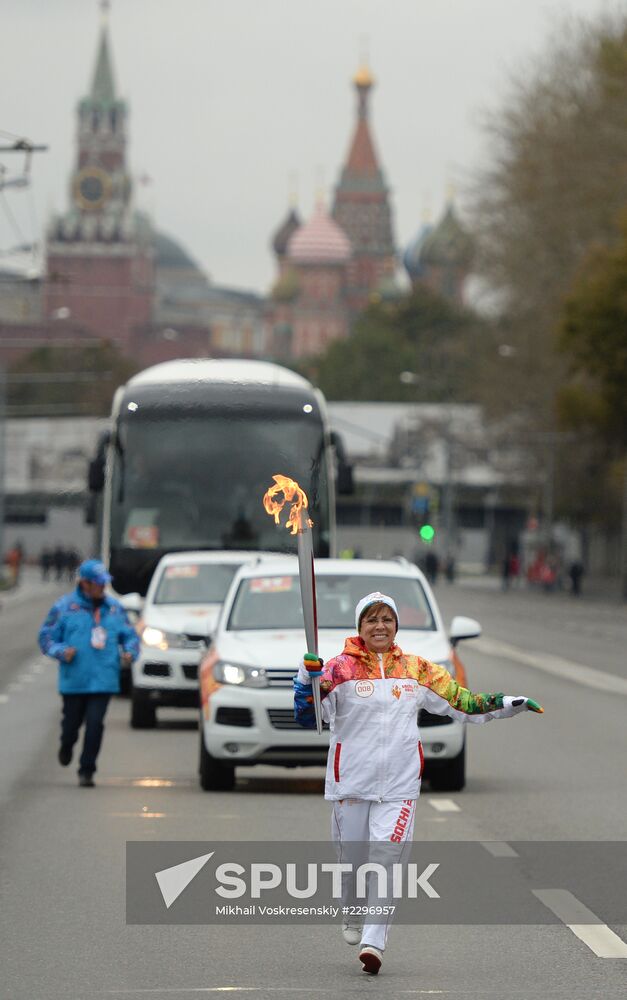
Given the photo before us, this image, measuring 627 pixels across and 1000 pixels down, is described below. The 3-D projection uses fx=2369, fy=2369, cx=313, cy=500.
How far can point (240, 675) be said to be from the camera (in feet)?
49.6

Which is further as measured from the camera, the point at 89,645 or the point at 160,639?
the point at 160,639

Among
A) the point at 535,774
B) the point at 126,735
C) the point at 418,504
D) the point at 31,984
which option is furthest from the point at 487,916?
the point at 418,504

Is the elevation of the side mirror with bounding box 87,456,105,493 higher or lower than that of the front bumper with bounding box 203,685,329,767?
higher

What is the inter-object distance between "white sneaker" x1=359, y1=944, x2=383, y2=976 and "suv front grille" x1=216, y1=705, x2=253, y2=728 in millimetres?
6527

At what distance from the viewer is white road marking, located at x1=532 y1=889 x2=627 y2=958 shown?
9.02 meters

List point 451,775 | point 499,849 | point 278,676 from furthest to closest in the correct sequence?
1. point 451,775
2. point 278,676
3. point 499,849

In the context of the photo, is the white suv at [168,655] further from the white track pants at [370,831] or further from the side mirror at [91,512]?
the white track pants at [370,831]

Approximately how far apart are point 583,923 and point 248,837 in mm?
2875

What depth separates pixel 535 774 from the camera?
1639 cm

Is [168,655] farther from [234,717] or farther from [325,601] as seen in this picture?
[234,717]

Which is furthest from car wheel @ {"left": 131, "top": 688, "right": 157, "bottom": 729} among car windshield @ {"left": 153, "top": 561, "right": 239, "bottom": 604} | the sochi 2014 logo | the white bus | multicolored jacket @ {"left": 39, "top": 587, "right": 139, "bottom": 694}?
the sochi 2014 logo

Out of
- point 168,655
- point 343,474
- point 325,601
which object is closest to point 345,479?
point 343,474

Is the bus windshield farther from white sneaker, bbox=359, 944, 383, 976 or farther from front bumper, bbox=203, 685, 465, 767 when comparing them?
white sneaker, bbox=359, 944, 383, 976

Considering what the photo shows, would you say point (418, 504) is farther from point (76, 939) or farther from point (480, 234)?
point (76, 939)
